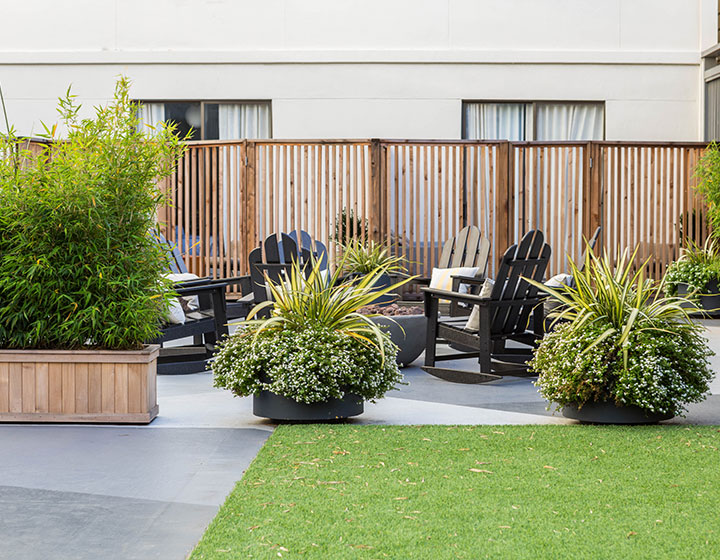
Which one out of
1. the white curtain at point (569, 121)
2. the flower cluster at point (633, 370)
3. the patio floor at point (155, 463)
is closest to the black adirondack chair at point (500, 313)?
the patio floor at point (155, 463)

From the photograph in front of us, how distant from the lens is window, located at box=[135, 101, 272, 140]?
12.9 meters

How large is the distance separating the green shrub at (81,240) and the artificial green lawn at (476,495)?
1104 mm

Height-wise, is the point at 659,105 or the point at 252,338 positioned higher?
the point at 659,105

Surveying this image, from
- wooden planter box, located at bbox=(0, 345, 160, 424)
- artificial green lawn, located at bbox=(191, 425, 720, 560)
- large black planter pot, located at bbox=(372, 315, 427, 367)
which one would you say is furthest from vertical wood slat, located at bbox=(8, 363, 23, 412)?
large black planter pot, located at bbox=(372, 315, 427, 367)

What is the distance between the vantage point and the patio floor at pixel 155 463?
2689 millimetres

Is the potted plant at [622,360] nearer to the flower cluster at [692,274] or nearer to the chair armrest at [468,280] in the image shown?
the chair armrest at [468,280]

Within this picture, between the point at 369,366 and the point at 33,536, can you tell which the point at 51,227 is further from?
the point at 33,536

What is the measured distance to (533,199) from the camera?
37.8ft

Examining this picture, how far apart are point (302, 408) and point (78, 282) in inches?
50.3

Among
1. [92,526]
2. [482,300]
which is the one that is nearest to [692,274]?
[482,300]

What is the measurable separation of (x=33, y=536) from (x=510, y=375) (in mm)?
3889

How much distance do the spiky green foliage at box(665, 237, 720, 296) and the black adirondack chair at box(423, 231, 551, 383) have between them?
449 centimetres
